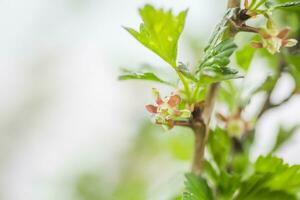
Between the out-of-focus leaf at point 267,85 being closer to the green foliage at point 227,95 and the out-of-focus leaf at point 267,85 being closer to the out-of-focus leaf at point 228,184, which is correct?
the green foliage at point 227,95

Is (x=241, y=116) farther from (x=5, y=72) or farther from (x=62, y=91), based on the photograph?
(x=5, y=72)

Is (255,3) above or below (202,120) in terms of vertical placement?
above

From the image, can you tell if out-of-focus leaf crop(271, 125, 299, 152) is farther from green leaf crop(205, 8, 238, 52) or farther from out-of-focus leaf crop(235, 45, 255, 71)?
green leaf crop(205, 8, 238, 52)

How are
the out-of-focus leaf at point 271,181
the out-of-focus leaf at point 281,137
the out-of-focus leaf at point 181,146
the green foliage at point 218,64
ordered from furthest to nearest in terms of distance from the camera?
1. the out-of-focus leaf at point 181,146
2. the out-of-focus leaf at point 281,137
3. the out-of-focus leaf at point 271,181
4. the green foliage at point 218,64

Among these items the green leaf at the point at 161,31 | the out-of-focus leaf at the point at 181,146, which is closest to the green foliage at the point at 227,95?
the green leaf at the point at 161,31

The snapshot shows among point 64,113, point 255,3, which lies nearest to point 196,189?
point 255,3

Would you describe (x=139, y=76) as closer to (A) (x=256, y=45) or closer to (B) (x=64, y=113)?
(A) (x=256, y=45)

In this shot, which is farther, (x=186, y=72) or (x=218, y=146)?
(x=218, y=146)
